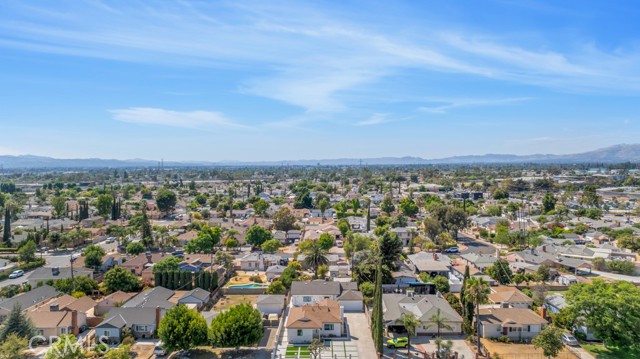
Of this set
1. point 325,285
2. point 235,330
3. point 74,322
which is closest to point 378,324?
point 235,330

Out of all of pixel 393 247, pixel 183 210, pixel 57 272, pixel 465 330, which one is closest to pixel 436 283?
pixel 393 247

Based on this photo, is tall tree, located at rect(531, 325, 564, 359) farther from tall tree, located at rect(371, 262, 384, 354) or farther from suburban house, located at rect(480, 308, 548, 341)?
tall tree, located at rect(371, 262, 384, 354)

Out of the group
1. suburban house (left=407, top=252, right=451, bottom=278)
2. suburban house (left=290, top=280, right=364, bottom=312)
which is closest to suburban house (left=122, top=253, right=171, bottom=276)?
suburban house (left=290, top=280, right=364, bottom=312)

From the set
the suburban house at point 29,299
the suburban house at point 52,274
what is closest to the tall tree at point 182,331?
the suburban house at point 29,299

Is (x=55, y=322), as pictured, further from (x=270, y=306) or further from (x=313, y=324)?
(x=313, y=324)

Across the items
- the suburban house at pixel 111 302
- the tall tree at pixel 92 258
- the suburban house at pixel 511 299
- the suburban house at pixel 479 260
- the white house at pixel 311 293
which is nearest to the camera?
the suburban house at pixel 111 302

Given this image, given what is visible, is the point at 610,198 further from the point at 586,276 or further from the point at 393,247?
the point at 393,247

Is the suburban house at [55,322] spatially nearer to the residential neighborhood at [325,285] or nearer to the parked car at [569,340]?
the residential neighborhood at [325,285]
